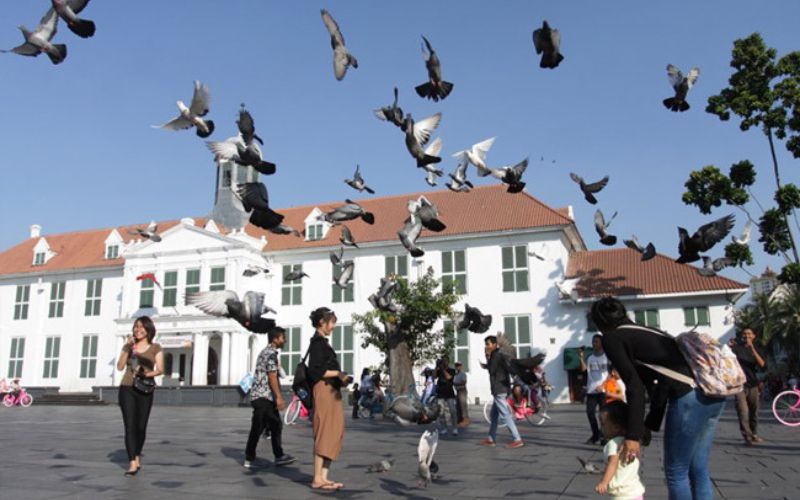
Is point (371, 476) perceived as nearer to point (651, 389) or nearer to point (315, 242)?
point (651, 389)

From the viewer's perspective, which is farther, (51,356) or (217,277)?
(51,356)

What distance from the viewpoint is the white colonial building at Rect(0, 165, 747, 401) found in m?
33.1

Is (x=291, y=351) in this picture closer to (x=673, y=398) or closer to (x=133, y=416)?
(x=133, y=416)

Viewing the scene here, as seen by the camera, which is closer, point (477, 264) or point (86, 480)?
point (86, 480)

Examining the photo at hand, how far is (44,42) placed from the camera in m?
7.45

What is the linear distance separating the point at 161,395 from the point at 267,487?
98.3 feet

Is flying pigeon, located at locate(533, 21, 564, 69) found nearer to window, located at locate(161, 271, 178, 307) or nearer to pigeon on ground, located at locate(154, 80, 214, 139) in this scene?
pigeon on ground, located at locate(154, 80, 214, 139)

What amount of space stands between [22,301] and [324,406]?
151 feet

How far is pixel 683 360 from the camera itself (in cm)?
396

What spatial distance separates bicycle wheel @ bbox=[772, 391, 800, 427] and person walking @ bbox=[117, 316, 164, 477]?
12.8 m

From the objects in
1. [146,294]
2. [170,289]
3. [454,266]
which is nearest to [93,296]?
[146,294]

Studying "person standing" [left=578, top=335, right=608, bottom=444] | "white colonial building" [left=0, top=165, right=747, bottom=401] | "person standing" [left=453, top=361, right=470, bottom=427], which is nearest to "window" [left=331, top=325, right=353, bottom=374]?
"white colonial building" [left=0, top=165, right=747, bottom=401]

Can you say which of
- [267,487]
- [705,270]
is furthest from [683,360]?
[705,270]

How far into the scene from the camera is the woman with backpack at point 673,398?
3904 mm
